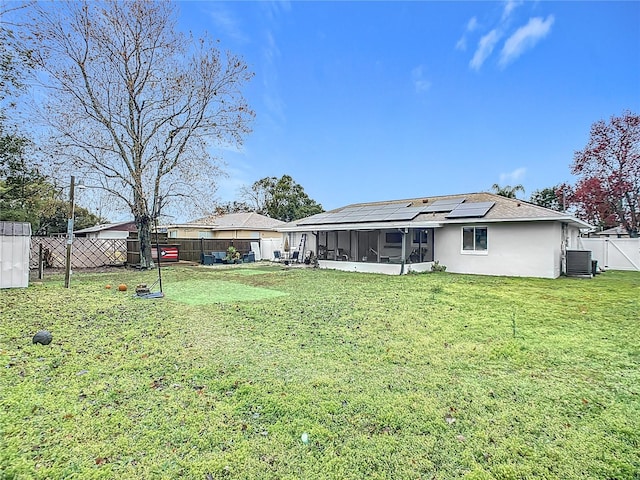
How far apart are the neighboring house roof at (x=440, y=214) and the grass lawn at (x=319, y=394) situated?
676 centimetres

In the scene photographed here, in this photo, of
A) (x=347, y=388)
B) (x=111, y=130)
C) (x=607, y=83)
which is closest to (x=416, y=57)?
(x=607, y=83)

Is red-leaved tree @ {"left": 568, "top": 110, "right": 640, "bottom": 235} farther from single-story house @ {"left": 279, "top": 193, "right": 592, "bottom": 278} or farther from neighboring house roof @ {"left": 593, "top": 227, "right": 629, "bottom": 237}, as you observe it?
single-story house @ {"left": 279, "top": 193, "right": 592, "bottom": 278}

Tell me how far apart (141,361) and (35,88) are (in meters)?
15.4

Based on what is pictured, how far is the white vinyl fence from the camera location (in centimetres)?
1681

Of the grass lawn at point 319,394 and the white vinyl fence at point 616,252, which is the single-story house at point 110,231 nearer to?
the grass lawn at point 319,394

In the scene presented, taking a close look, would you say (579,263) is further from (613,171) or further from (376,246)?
(613,171)

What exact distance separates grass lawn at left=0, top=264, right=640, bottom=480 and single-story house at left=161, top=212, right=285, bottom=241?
22360mm

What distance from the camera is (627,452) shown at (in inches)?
100.0

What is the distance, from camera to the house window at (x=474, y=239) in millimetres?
14109

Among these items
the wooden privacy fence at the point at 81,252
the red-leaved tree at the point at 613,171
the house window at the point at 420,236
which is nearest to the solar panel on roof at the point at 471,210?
the house window at the point at 420,236

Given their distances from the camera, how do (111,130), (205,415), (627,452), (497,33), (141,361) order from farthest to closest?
(111,130) → (497,33) → (141,361) → (205,415) → (627,452)

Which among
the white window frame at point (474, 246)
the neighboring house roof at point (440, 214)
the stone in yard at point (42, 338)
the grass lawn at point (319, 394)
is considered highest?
the neighboring house roof at point (440, 214)

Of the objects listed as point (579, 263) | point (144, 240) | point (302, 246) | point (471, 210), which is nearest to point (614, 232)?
point (579, 263)

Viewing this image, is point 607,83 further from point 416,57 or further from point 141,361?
point 141,361
